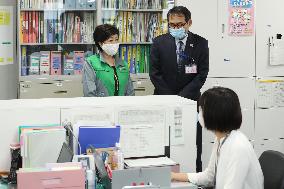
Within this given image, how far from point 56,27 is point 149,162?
2.86 metres

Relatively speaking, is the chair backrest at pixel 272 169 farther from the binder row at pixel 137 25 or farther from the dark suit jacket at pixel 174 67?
the binder row at pixel 137 25

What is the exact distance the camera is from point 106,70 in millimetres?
4066

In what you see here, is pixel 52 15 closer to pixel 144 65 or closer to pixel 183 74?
pixel 144 65

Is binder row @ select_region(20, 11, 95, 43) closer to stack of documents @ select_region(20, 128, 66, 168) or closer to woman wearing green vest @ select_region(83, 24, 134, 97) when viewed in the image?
woman wearing green vest @ select_region(83, 24, 134, 97)

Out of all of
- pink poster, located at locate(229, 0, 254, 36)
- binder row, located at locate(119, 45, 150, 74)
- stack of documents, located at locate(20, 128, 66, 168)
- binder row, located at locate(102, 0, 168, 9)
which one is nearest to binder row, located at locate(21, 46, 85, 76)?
binder row, located at locate(119, 45, 150, 74)

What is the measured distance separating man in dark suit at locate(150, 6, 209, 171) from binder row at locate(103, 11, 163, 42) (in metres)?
Answer: 0.96

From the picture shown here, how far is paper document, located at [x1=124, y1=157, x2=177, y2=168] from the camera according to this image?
2664mm

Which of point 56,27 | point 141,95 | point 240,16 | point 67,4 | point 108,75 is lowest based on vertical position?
point 141,95

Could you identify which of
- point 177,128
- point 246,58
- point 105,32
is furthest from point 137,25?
point 177,128

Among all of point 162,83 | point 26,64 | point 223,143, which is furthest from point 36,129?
point 26,64

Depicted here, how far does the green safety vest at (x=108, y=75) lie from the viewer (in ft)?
13.2

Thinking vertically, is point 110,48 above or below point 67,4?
below

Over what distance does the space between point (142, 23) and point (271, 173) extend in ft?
9.90

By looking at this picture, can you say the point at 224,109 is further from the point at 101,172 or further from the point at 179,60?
the point at 179,60
